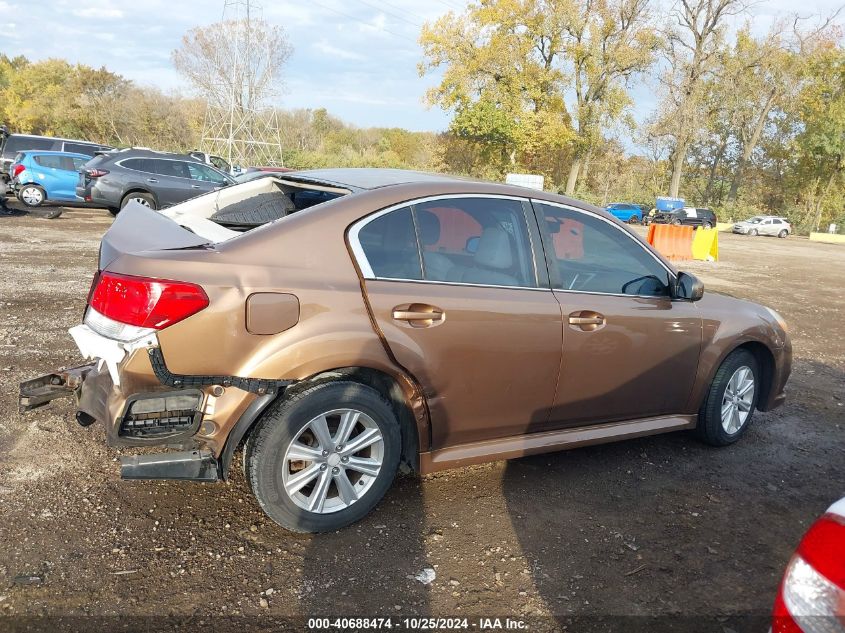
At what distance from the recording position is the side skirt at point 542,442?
10.7ft

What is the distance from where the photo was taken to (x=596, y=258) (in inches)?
150

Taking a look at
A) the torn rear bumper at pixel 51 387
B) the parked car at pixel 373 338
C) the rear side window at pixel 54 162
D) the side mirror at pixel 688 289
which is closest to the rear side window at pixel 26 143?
the rear side window at pixel 54 162

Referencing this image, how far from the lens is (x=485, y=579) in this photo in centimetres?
280

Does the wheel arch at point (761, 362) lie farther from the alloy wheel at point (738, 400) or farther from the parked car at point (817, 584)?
the parked car at point (817, 584)

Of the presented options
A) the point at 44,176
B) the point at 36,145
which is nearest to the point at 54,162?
the point at 44,176

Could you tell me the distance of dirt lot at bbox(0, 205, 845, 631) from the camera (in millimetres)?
2566

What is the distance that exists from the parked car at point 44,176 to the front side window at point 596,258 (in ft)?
53.2

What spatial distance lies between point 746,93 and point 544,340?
1885 inches

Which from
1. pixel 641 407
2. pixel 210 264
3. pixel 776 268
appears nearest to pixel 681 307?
pixel 641 407

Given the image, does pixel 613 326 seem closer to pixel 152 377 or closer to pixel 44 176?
pixel 152 377

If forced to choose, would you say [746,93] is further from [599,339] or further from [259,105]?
[599,339]

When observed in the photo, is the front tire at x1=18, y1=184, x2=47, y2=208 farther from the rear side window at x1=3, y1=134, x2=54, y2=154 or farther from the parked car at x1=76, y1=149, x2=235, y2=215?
the rear side window at x1=3, y1=134, x2=54, y2=154

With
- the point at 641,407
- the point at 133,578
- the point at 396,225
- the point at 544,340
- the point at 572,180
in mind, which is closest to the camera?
the point at 133,578

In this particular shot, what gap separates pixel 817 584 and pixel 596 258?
8.21ft
